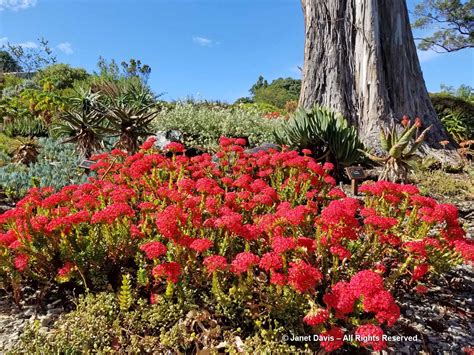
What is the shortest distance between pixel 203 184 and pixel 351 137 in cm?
404

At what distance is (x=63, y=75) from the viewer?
2911 cm

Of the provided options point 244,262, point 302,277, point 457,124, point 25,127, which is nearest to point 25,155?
point 25,127

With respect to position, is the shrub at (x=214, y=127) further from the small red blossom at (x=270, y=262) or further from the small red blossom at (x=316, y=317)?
the small red blossom at (x=316, y=317)

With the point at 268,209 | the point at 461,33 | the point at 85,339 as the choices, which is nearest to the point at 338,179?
the point at 268,209

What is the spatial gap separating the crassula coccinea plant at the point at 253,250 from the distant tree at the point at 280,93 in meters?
35.2

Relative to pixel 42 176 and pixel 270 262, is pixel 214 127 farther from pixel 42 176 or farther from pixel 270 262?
pixel 270 262

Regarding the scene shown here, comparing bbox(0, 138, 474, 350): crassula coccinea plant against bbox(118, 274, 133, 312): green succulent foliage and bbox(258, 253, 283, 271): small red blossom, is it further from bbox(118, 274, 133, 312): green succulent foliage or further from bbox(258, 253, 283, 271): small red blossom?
bbox(118, 274, 133, 312): green succulent foliage

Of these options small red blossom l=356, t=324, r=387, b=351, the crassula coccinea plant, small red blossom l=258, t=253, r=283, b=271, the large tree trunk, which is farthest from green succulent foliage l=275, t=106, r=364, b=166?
small red blossom l=356, t=324, r=387, b=351

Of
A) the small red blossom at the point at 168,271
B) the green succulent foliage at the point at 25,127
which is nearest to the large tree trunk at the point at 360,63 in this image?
the small red blossom at the point at 168,271

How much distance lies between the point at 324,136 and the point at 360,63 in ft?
9.95

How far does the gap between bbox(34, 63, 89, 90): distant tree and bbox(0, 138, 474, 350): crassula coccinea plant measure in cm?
2749

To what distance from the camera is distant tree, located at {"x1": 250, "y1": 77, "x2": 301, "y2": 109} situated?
42.0 meters

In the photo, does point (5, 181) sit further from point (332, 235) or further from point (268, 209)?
point (332, 235)

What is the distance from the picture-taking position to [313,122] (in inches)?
260
